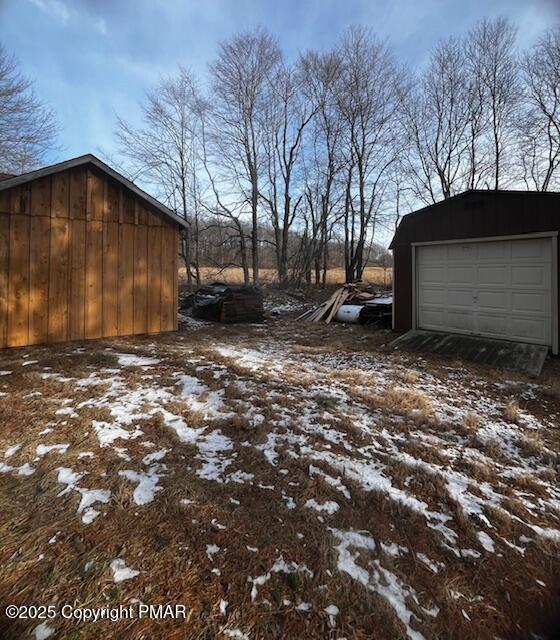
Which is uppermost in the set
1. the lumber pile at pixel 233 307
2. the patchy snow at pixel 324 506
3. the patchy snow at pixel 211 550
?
the lumber pile at pixel 233 307

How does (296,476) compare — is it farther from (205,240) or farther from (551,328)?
(205,240)

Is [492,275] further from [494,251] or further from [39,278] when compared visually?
[39,278]

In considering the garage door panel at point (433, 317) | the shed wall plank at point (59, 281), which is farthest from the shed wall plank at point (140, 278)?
the garage door panel at point (433, 317)

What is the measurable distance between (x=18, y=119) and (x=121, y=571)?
21415 mm

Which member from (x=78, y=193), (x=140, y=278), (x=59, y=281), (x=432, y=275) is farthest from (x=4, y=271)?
(x=432, y=275)

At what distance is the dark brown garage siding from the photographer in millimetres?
7070

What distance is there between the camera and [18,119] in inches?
664

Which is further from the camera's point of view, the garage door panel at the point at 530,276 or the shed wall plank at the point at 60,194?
the shed wall plank at the point at 60,194

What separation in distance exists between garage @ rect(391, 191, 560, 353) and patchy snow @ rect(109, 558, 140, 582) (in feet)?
25.9

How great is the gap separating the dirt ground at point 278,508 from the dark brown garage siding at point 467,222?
3923 millimetres

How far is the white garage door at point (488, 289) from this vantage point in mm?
7199

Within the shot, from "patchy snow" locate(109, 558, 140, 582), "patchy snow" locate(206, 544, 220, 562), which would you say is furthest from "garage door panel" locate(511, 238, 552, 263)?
"patchy snow" locate(109, 558, 140, 582)

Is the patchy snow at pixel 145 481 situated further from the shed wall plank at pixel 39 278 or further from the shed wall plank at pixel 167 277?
the shed wall plank at pixel 167 277

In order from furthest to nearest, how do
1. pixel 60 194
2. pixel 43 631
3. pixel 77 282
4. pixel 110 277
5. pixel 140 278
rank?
pixel 140 278
pixel 110 277
pixel 77 282
pixel 60 194
pixel 43 631
